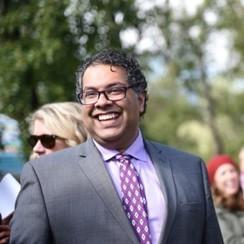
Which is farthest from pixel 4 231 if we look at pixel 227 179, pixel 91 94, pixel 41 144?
pixel 227 179

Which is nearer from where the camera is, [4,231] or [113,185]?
[113,185]

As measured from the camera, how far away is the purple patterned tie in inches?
138

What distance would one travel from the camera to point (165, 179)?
3.67 m

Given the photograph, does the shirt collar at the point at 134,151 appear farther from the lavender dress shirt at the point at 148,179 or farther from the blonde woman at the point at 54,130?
the blonde woman at the point at 54,130

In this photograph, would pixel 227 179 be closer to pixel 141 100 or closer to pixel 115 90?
pixel 141 100

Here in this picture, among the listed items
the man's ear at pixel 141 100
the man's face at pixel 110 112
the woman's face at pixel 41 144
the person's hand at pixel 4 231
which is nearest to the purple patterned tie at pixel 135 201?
the man's face at pixel 110 112

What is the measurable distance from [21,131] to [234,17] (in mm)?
18490

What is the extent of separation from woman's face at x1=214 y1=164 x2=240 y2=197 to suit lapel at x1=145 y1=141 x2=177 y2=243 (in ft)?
9.72

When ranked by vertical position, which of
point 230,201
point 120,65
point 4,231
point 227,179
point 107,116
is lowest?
point 230,201

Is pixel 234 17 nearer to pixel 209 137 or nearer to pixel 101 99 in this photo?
pixel 209 137

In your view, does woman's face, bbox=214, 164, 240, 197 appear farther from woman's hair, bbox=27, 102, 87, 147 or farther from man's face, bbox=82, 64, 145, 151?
man's face, bbox=82, 64, 145, 151

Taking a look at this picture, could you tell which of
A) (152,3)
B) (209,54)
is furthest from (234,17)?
(152,3)

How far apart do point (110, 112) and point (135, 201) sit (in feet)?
1.30

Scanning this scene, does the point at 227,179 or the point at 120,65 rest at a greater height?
the point at 120,65
